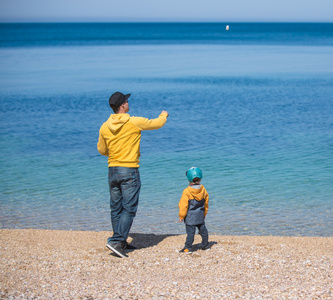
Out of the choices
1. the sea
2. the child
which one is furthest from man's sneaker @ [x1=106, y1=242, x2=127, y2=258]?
the sea

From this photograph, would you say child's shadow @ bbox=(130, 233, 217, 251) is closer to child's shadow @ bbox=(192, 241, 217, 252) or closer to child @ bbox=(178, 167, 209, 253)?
child's shadow @ bbox=(192, 241, 217, 252)

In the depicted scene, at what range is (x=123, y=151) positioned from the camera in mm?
5773

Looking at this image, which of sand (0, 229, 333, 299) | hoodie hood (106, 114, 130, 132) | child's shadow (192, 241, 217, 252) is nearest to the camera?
sand (0, 229, 333, 299)

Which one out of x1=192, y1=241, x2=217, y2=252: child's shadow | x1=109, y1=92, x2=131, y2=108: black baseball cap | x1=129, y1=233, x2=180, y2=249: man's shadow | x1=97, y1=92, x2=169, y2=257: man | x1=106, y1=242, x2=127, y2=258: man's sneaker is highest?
x1=109, y1=92, x2=131, y2=108: black baseball cap

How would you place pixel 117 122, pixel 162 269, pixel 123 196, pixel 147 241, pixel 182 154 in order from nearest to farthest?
1. pixel 162 269
2. pixel 117 122
3. pixel 123 196
4. pixel 147 241
5. pixel 182 154

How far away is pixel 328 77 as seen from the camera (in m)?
33.5

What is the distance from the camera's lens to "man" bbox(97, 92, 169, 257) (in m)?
5.75

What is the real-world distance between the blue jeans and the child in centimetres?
59

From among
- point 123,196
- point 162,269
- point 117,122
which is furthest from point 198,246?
point 117,122

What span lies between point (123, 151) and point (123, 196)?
0.56 meters

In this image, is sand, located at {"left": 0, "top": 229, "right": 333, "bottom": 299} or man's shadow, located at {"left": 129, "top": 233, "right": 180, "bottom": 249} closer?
sand, located at {"left": 0, "top": 229, "right": 333, "bottom": 299}

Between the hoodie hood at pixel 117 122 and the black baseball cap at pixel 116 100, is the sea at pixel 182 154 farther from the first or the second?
the black baseball cap at pixel 116 100

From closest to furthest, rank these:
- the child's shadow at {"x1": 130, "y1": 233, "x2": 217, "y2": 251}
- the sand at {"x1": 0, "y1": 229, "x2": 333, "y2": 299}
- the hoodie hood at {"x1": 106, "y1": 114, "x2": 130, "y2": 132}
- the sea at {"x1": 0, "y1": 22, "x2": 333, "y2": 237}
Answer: the sand at {"x1": 0, "y1": 229, "x2": 333, "y2": 299}, the hoodie hood at {"x1": 106, "y1": 114, "x2": 130, "y2": 132}, the child's shadow at {"x1": 130, "y1": 233, "x2": 217, "y2": 251}, the sea at {"x1": 0, "y1": 22, "x2": 333, "y2": 237}

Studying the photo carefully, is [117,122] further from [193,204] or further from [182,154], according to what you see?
[182,154]
